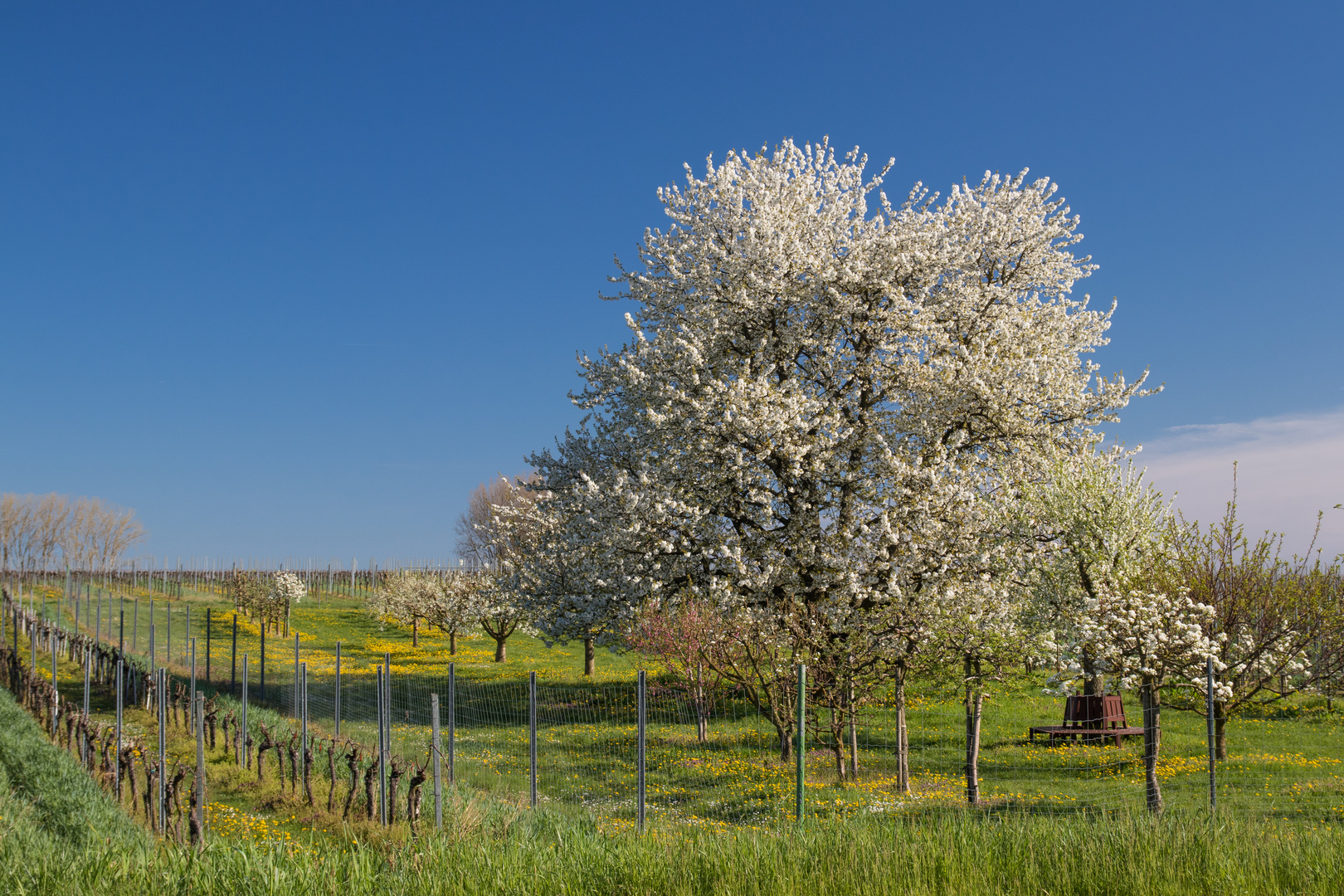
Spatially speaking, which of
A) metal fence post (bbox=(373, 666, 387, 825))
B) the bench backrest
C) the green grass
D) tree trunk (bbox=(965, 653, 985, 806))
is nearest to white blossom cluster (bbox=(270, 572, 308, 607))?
the green grass

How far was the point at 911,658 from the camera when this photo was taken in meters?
14.9

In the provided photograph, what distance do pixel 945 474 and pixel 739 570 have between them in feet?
16.6

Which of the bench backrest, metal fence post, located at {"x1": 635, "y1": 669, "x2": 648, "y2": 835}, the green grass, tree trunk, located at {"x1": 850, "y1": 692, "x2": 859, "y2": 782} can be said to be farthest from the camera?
the bench backrest

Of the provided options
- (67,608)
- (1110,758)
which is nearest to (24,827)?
(1110,758)

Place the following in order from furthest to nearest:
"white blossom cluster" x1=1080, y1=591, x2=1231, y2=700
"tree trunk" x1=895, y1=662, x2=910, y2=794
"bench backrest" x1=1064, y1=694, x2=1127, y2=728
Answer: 1. "bench backrest" x1=1064, y1=694, x2=1127, y2=728
2. "white blossom cluster" x1=1080, y1=591, x2=1231, y2=700
3. "tree trunk" x1=895, y1=662, x2=910, y2=794

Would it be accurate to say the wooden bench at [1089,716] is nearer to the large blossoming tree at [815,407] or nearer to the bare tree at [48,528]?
the large blossoming tree at [815,407]

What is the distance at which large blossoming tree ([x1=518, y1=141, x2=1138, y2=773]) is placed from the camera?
19.3 meters

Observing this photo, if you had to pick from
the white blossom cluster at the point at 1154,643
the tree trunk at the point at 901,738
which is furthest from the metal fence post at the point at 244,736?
the white blossom cluster at the point at 1154,643

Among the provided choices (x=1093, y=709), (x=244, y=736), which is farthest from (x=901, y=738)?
(x=244, y=736)

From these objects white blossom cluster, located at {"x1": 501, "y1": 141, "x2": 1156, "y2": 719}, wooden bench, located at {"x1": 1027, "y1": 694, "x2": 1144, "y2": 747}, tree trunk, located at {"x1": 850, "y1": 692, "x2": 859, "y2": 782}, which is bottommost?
wooden bench, located at {"x1": 1027, "y1": 694, "x2": 1144, "y2": 747}

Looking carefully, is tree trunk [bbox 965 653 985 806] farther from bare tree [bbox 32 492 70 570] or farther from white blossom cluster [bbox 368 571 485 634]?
bare tree [bbox 32 492 70 570]

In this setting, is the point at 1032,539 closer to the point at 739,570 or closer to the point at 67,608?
the point at 739,570

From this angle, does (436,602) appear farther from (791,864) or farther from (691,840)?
(791,864)

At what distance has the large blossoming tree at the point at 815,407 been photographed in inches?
762
